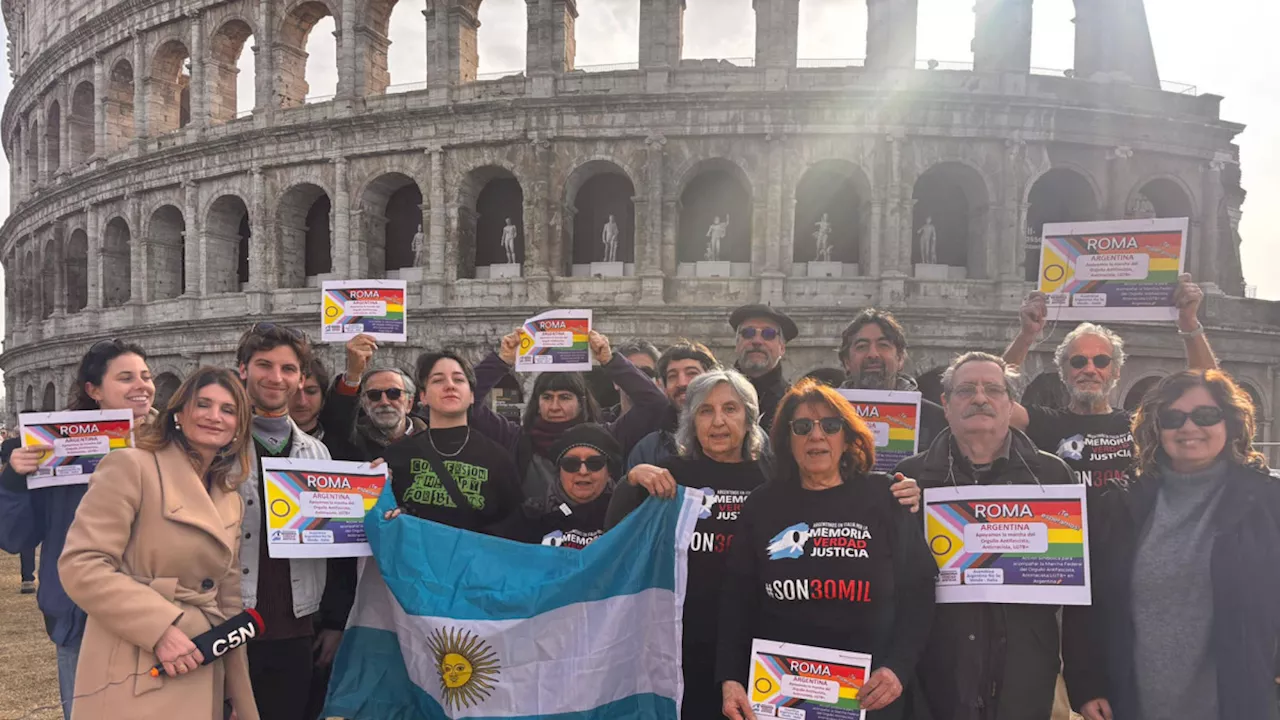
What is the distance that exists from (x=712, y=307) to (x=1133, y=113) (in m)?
12.6

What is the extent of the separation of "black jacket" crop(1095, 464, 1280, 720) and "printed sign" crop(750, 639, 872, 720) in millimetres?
1400

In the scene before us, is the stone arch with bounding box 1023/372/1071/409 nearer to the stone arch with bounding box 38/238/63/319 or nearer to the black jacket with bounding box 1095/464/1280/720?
the black jacket with bounding box 1095/464/1280/720

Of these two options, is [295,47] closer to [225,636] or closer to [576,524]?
[576,524]

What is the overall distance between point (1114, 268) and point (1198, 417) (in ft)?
10.4

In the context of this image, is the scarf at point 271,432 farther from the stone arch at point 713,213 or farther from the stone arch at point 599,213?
the stone arch at point 713,213

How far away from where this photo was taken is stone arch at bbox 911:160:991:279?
1978cm

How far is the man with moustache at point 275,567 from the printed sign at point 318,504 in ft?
0.34

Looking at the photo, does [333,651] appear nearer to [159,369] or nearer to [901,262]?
[901,262]

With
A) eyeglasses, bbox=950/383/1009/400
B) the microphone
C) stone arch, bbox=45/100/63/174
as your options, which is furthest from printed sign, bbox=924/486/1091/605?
stone arch, bbox=45/100/63/174

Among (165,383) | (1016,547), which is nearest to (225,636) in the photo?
(1016,547)

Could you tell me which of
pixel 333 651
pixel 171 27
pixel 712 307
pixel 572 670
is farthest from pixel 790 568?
pixel 171 27

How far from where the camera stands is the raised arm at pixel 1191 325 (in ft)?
16.2

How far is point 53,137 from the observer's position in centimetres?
2914

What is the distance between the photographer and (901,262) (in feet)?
62.8
